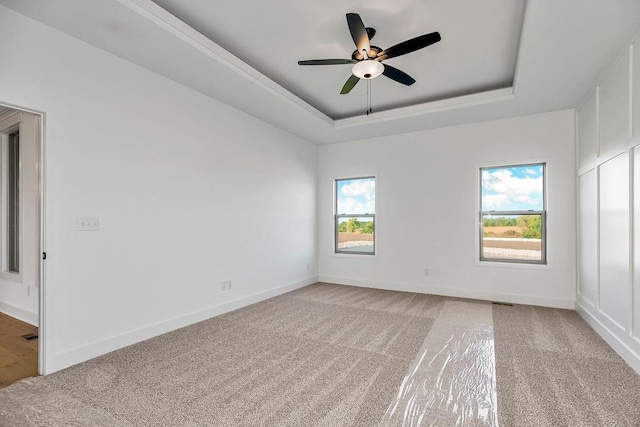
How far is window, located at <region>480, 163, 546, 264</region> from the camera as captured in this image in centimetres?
454

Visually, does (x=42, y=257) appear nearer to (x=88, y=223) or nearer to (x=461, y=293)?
(x=88, y=223)

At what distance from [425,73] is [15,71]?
391 cm

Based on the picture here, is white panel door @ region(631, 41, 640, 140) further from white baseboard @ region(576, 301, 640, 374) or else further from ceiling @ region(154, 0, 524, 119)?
white baseboard @ region(576, 301, 640, 374)

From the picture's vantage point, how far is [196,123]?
3725 millimetres

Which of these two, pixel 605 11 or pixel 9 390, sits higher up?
pixel 605 11

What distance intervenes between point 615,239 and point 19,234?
6822 millimetres

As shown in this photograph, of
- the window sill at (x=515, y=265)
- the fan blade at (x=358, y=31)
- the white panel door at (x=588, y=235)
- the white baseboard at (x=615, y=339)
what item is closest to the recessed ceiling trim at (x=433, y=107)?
the white panel door at (x=588, y=235)

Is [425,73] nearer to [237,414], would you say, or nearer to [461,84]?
[461,84]

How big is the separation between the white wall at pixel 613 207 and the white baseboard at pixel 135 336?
416 cm

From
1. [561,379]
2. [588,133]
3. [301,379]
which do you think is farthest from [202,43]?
[588,133]

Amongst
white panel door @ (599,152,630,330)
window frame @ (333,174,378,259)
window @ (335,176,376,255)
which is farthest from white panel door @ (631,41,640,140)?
window @ (335,176,376,255)

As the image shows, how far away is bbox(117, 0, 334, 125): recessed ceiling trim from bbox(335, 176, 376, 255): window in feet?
7.95

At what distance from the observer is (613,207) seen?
301 centimetres

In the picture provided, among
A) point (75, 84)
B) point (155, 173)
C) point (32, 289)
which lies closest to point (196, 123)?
point (155, 173)
